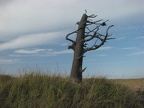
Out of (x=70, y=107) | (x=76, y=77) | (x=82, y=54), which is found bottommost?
(x=70, y=107)

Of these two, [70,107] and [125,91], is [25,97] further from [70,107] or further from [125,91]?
[125,91]

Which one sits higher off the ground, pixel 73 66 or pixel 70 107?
pixel 73 66

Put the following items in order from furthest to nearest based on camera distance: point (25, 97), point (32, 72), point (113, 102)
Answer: point (32, 72) < point (113, 102) < point (25, 97)

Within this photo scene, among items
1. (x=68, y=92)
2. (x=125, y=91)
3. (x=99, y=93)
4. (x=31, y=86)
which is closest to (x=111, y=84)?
(x=125, y=91)

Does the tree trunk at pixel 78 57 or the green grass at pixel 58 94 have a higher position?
the tree trunk at pixel 78 57

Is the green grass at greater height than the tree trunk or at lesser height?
lesser

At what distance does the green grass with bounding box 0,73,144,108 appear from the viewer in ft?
36.6

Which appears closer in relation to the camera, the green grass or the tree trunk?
the green grass

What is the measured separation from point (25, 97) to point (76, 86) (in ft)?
6.77

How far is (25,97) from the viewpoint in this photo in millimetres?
11344

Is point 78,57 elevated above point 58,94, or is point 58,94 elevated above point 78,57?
Result: point 78,57

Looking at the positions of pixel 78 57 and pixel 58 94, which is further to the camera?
pixel 78 57

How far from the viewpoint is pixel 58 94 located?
11.7 metres

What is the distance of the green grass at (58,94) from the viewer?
440 inches
